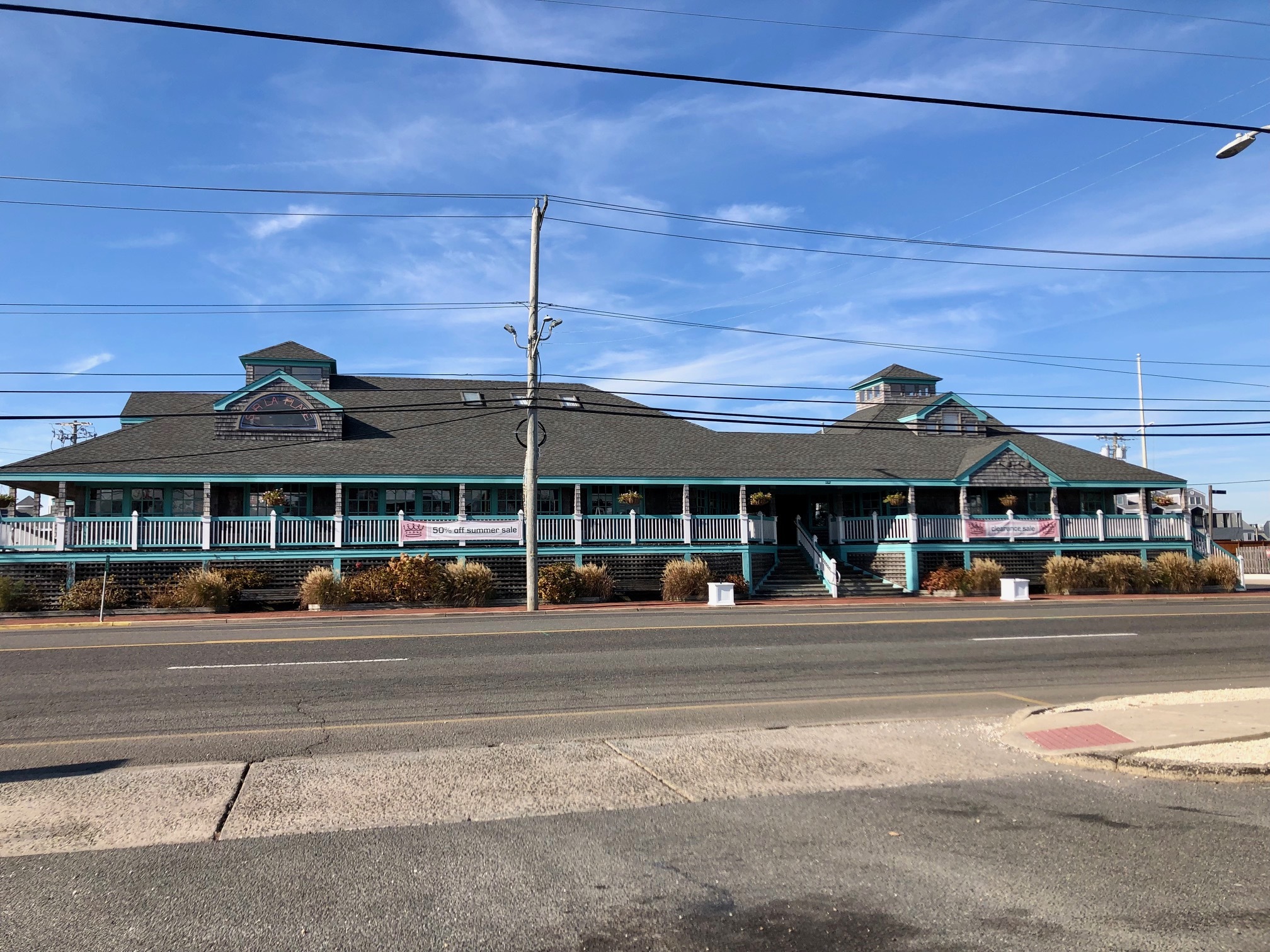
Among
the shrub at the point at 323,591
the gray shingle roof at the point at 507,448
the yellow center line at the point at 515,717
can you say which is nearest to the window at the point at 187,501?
the gray shingle roof at the point at 507,448

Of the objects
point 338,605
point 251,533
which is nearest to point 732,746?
→ point 338,605

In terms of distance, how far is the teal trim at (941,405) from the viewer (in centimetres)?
4022

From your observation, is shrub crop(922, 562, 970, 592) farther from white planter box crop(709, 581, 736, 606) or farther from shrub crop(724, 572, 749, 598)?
white planter box crop(709, 581, 736, 606)

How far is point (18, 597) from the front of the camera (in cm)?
2489

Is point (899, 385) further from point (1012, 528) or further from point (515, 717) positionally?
point (515, 717)

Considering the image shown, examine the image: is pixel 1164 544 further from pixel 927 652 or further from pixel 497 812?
pixel 497 812

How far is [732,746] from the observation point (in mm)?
8406

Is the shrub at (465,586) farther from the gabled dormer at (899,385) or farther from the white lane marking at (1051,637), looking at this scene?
the gabled dormer at (899,385)

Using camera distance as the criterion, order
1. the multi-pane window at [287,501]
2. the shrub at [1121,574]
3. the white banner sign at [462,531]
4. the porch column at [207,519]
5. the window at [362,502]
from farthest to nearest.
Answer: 1. the shrub at [1121,574]
2. the window at [362,502]
3. the multi-pane window at [287,501]
4. the white banner sign at [462,531]
5. the porch column at [207,519]

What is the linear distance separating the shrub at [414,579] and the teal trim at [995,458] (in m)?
19.2

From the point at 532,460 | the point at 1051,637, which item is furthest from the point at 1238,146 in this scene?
the point at 532,460

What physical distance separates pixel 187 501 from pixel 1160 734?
28.6m

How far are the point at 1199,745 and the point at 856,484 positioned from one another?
25.8m

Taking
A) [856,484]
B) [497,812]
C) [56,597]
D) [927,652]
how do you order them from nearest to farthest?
[497,812] → [927,652] → [56,597] → [856,484]
